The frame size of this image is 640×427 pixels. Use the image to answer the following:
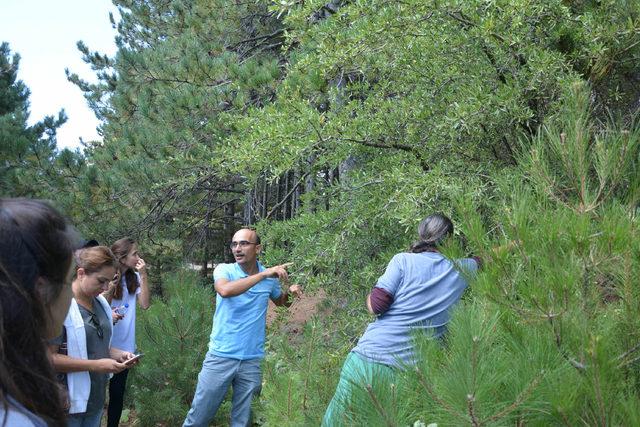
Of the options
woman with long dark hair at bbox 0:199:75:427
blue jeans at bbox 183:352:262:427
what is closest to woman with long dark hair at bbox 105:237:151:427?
blue jeans at bbox 183:352:262:427

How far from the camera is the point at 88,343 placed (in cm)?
383

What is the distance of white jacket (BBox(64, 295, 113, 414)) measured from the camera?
362 centimetres

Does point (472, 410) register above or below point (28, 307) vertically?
below

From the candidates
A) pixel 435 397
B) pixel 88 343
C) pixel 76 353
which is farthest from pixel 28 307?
pixel 88 343

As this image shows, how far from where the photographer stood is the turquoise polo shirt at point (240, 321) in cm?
503

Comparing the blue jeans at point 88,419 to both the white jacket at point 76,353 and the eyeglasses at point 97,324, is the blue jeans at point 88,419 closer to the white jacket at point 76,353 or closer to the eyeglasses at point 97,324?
the white jacket at point 76,353

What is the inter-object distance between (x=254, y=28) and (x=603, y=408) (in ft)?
36.7

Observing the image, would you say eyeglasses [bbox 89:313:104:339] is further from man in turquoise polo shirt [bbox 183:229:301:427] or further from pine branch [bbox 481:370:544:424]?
pine branch [bbox 481:370:544:424]

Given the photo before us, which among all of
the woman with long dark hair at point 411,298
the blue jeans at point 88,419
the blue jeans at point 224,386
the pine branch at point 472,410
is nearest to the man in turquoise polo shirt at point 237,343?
the blue jeans at point 224,386

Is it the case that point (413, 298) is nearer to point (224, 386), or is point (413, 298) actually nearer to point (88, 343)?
point (88, 343)

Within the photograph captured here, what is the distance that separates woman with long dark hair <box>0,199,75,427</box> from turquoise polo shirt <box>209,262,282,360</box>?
363cm

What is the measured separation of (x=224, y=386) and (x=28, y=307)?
12.8 feet

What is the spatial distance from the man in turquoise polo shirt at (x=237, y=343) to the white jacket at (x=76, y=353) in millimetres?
1386

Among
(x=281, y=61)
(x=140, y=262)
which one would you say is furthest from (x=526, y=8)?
(x=281, y=61)
